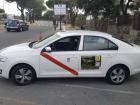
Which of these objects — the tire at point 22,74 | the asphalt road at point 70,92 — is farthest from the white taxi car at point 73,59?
the asphalt road at point 70,92

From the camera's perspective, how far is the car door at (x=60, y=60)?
26.3 feet

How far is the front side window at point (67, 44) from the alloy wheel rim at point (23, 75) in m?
0.94

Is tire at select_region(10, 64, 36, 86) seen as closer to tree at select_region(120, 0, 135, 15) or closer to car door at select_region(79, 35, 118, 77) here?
car door at select_region(79, 35, 118, 77)

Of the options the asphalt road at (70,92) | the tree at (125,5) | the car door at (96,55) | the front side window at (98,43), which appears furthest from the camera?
the tree at (125,5)

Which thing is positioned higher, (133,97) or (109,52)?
(109,52)

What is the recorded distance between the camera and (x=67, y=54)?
317 inches

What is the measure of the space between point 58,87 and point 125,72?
196 centimetres

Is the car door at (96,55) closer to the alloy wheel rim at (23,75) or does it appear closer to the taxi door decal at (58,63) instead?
the taxi door decal at (58,63)

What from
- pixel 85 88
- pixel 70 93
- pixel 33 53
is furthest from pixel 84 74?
pixel 33 53

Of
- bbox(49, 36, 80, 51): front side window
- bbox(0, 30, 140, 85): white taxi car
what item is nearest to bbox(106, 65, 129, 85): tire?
bbox(0, 30, 140, 85): white taxi car

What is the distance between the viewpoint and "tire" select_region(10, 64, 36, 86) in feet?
26.0

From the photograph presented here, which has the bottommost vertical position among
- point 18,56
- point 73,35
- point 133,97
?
point 133,97

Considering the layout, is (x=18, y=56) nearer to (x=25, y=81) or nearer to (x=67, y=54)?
(x=25, y=81)

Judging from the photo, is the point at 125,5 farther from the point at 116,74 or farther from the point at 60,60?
the point at 60,60
